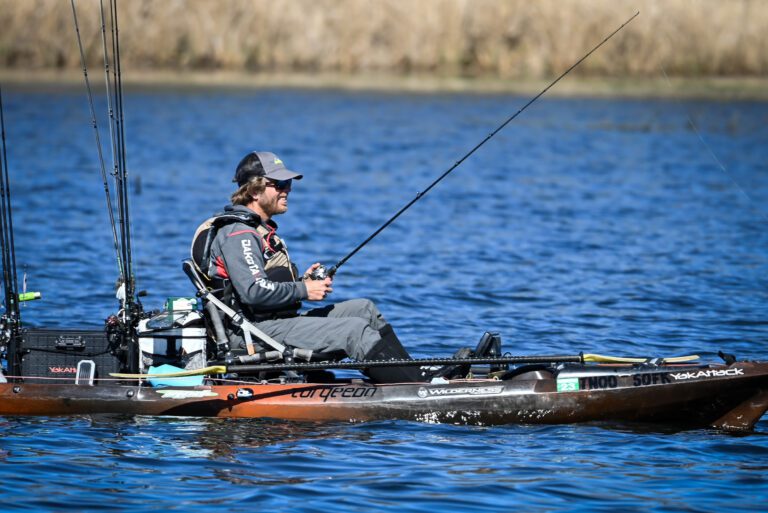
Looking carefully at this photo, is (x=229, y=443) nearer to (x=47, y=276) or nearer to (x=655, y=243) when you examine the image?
(x=47, y=276)

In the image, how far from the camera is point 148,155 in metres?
24.9

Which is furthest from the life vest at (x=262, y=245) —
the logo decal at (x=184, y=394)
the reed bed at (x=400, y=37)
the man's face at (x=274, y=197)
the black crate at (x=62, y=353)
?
the reed bed at (x=400, y=37)

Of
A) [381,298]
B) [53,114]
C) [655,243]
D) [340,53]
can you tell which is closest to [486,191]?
[655,243]

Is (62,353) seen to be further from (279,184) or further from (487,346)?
(487,346)

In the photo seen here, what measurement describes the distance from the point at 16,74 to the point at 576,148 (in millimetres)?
17133

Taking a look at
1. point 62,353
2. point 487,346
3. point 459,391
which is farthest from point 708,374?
point 62,353

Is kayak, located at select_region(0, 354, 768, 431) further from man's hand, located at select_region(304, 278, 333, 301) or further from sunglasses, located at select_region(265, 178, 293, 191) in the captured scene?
sunglasses, located at select_region(265, 178, 293, 191)

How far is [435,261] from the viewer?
15562 millimetres

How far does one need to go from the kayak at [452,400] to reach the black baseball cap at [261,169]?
4.40 feet

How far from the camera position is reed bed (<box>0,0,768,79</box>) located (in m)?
35.6

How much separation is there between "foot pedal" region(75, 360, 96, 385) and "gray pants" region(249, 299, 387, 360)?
1136mm

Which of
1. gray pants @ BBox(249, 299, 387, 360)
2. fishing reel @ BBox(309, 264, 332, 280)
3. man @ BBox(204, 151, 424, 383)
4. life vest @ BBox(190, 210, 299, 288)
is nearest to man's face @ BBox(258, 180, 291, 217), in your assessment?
man @ BBox(204, 151, 424, 383)

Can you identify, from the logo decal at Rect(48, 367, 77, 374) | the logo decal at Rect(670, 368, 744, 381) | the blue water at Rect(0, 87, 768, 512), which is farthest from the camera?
the logo decal at Rect(48, 367, 77, 374)

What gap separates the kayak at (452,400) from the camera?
839 centimetres
